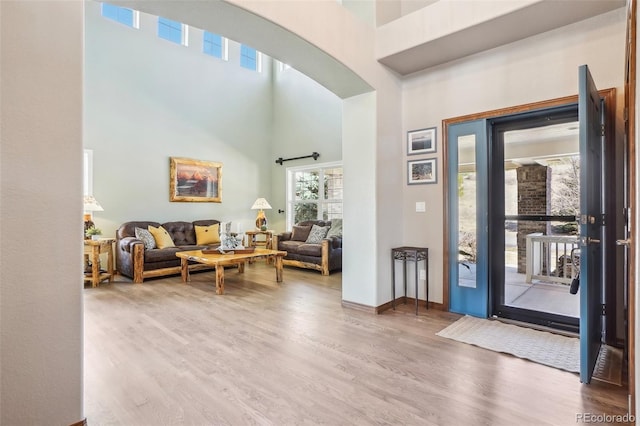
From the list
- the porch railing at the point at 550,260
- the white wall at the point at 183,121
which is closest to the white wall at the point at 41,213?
the porch railing at the point at 550,260

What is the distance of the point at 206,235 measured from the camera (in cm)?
643

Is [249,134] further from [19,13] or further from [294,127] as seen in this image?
[19,13]

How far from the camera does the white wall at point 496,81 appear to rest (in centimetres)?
280

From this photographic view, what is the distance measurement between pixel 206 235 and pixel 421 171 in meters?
4.33

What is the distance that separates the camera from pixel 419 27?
128 inches

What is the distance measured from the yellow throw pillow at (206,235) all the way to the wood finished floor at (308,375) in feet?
9.03

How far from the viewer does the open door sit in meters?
→ 2.11

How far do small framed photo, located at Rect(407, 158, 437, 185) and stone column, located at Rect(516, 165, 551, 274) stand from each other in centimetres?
85

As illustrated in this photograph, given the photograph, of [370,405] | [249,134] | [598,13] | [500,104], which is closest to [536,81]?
[500,104]

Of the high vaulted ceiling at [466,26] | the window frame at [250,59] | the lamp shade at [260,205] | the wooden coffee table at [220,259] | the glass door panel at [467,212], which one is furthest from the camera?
the window frame at [250,59]

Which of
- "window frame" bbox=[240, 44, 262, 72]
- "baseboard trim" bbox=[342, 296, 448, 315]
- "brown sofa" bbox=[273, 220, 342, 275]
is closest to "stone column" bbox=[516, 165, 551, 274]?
"baseboard trim" bbox=[342, 296, 448, 315]

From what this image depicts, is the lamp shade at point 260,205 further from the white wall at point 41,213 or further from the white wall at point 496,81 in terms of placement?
the white wall at point 41,213

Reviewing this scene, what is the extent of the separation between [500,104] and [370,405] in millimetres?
3000

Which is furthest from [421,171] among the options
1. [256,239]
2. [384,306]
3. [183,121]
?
[183,121]
